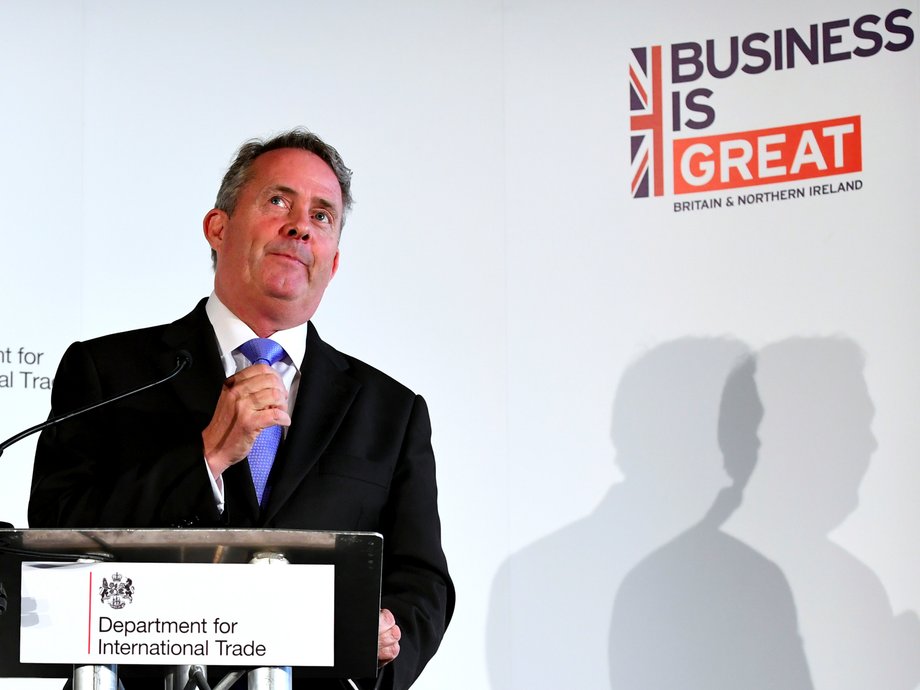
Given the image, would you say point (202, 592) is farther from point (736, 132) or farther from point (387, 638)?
point (736, 132)

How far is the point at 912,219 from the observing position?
12.3 feet

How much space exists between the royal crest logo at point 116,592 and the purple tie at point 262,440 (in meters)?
0.69

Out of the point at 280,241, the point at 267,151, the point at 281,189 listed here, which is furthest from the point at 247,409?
the point at 267,151

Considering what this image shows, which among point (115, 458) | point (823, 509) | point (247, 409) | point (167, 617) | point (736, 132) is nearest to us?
point (167, 617)

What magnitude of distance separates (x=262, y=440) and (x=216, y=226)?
0.62m

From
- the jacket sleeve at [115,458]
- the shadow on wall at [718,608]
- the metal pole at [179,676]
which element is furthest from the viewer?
the shadow on wall at [718,608]

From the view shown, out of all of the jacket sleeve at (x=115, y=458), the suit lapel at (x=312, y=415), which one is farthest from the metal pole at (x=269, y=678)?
the suit lapel at (x=312, y=415)

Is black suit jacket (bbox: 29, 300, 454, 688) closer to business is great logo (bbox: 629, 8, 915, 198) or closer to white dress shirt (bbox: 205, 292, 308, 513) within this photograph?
white dress shirt (bbox: 205, 292, 308, 513)

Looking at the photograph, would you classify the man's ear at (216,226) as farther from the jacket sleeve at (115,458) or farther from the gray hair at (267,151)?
the jacket sleeve at (115,458)

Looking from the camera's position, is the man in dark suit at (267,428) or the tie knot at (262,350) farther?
the tie knot at (262,350)

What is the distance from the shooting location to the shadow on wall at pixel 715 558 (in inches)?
146

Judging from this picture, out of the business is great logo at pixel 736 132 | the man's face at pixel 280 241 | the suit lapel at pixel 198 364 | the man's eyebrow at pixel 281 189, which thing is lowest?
the suit lapel at pixel 198 364

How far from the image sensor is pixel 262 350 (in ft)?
8.13

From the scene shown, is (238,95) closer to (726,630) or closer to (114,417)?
(114,417)
